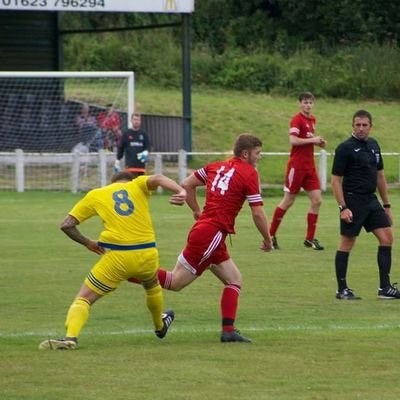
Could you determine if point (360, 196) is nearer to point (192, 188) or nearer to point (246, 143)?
point (192, 188)

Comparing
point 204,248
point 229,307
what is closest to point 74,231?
point 204,248

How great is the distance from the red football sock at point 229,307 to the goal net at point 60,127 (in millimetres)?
19696

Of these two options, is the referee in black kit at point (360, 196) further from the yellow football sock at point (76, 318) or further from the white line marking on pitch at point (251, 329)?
the yellow football sock at point (76, 318)

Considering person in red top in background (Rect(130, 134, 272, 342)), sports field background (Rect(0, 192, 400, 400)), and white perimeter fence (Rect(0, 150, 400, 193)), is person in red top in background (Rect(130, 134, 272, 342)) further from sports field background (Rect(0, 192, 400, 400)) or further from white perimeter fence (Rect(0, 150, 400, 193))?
white perimeter fence (Rect(0, 150, 400, 193))

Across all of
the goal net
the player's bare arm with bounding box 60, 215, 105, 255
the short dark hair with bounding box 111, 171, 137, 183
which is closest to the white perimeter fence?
the goal net

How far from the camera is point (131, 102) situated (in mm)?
31859

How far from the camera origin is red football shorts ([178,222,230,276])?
1066cm

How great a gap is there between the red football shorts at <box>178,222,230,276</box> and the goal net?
64.3 ft

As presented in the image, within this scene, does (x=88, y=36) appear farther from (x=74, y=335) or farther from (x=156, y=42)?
(x=74, y=335)

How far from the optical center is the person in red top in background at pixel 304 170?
1830 centimetres

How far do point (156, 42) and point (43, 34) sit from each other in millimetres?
10078

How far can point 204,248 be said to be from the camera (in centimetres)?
1065

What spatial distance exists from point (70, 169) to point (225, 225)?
67.3ft

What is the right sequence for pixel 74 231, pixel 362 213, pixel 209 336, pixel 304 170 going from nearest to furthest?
pixel 74 231 < pixel 209 336 < pixel 362 213 < pixel 304 170
